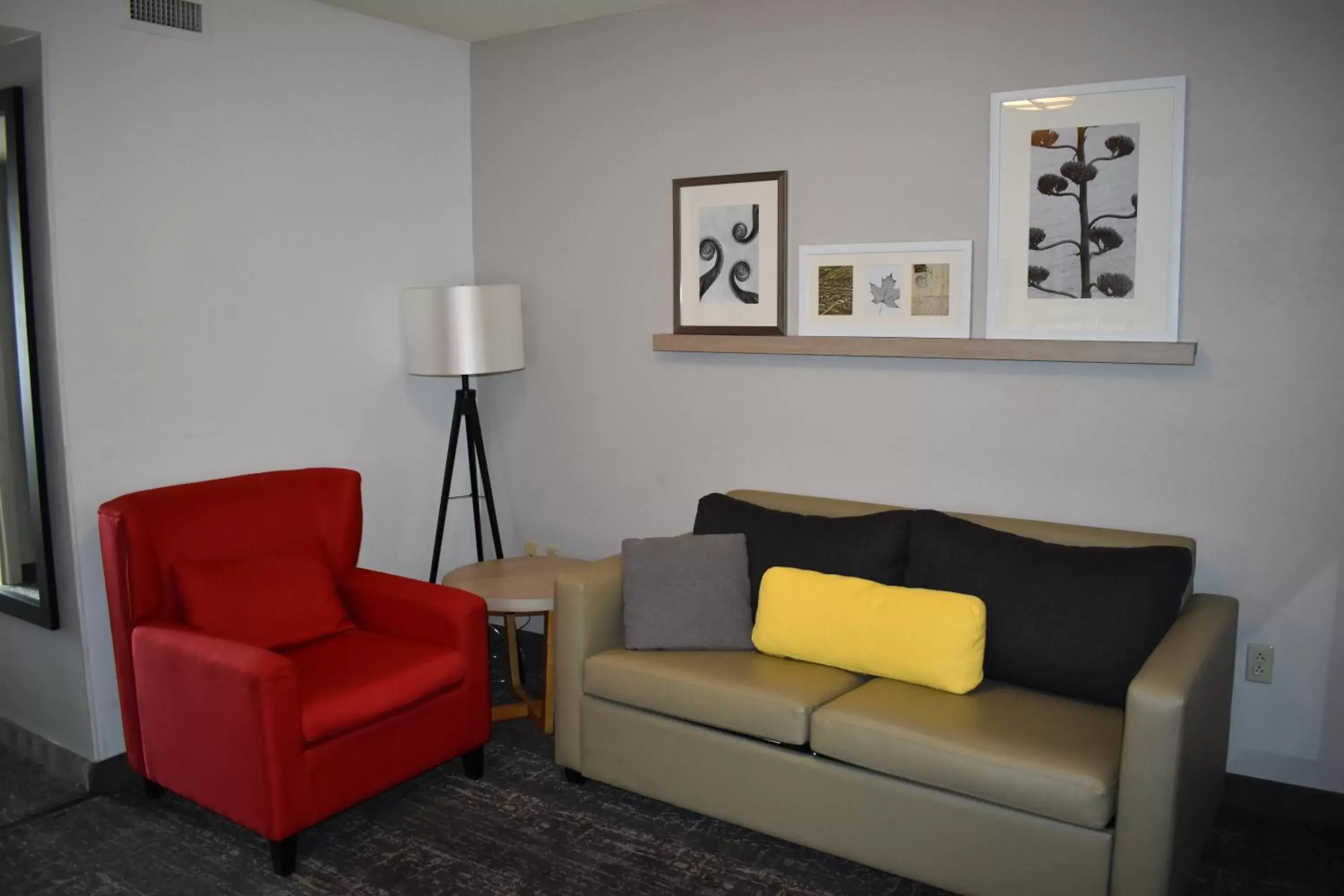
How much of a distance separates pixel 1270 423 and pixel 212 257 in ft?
11.1

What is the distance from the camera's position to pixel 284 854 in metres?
2.86

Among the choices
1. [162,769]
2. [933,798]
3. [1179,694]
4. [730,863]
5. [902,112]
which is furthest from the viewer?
[902,112]

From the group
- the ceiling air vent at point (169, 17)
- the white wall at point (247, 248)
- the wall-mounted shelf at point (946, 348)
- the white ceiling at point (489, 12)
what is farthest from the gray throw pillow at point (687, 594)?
the ceiling air vent at point (169, 17)

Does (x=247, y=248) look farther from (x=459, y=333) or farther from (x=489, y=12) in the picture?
(x=489, y=12)

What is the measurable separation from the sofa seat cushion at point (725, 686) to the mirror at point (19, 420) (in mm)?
1795

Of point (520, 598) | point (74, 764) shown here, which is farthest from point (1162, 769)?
point (74, 764)

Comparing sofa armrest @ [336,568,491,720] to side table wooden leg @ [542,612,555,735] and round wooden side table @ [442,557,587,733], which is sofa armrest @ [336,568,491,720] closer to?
round wooden side table @ [442,557,587,733]

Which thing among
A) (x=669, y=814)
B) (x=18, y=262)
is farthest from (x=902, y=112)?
(x=18, y=262)

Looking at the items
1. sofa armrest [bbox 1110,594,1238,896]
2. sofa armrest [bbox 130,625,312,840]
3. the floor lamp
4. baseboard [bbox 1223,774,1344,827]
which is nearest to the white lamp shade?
the floor lamp

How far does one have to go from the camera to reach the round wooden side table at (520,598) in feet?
11.8

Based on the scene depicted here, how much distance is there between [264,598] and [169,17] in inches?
75.2

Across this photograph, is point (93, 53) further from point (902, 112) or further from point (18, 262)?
point (902, 112)

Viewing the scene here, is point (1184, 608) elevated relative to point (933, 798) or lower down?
elevated

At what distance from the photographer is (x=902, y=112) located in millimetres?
3521
